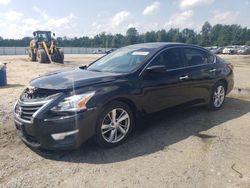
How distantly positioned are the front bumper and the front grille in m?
0.08

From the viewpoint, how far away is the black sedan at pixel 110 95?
412 cm

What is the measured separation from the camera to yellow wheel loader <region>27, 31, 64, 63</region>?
2383 cm

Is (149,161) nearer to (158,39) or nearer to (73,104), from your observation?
(73,104)

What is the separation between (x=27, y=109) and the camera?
4.29 m

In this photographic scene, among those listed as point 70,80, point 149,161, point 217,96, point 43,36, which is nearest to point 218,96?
point 217,96

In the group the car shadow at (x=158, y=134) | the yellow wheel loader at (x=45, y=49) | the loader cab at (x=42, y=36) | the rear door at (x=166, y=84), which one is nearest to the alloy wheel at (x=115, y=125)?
the car shadow at (x=158, y=134)

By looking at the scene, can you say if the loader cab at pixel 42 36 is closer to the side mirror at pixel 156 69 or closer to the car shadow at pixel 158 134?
the car shadow at pixel 158 134

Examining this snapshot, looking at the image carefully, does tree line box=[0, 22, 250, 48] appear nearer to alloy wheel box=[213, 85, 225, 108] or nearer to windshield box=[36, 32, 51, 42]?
windshield box=[36, 32, 51, 42]

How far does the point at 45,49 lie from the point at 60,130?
2126 centimetres

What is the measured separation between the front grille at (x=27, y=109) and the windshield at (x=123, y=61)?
5.19 ft

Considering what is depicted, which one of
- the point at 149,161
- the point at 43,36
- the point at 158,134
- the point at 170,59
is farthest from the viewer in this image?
the point at 43,36

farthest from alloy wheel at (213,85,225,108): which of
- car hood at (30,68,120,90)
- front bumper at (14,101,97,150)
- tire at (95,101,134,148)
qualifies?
front bumper at (14,101,97,150)

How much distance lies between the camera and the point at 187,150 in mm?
4629

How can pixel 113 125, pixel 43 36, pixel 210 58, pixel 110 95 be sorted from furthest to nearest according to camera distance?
pixel 43 36 → pixel 210 58 → pixel 113 125 → pixel 110 95
